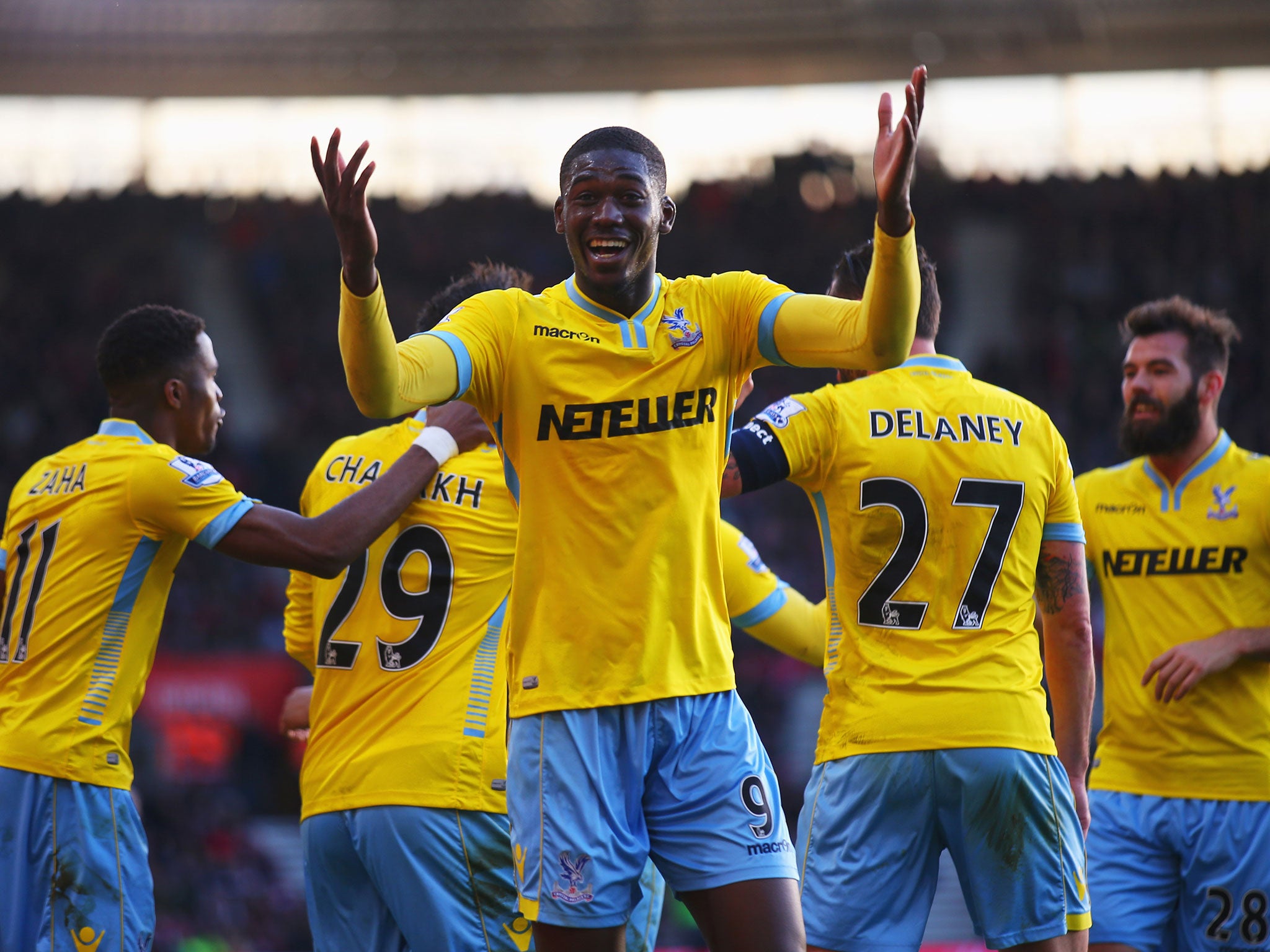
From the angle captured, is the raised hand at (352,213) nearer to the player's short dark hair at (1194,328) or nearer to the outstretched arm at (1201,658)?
the outstretched arm at (1201,658)

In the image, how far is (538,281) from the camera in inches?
858

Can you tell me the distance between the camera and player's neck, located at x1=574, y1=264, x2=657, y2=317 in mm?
3621

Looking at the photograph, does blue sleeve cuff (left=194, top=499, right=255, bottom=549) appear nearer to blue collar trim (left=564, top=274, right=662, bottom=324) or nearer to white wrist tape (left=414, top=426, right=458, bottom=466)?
white wrist tape (left=414, top=426, right=458, bottom=466)

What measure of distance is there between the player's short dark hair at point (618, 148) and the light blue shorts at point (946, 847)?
6.28 feet

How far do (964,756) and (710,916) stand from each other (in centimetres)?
116

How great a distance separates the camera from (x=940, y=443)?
4363mm

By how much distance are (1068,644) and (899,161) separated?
2097 mm

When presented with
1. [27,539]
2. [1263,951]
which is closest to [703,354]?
[27,539]

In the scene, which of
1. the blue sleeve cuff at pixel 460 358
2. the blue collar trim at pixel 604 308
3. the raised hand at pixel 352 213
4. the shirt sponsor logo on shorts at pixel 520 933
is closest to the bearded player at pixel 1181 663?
the shirt sponsor logo on shorts at pixel 520 933

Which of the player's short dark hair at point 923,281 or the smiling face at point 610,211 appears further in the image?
the player's short dark hair at point 923,281

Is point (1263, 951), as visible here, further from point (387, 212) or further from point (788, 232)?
point (387, 212)

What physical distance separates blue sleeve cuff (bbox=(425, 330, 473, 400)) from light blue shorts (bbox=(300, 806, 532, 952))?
1.62 meters

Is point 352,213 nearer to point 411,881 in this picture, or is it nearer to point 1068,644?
point 411,881

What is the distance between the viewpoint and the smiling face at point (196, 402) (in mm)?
5051
